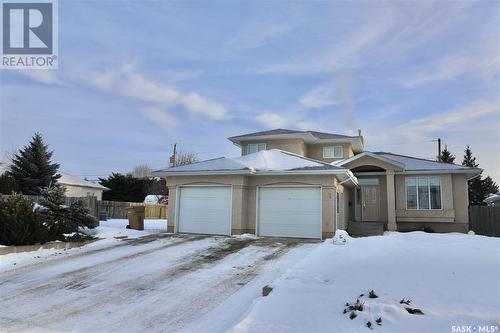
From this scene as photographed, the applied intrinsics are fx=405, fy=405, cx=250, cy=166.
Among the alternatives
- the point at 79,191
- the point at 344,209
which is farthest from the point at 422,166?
the point at 79,191

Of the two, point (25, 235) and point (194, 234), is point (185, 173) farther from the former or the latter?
point (25, 235)

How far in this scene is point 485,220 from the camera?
24.2 meters

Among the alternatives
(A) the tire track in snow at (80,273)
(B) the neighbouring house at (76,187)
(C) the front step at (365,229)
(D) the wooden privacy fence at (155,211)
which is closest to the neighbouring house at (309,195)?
(C) the front step at (365,229)

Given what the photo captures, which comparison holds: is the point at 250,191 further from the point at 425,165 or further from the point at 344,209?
the point at 425,165

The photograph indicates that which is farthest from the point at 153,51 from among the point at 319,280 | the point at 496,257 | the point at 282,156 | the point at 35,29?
the point at 496,257

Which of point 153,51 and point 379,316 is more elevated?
point 153,51

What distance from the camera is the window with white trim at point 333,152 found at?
27.6m

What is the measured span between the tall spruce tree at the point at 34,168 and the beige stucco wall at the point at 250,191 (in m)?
18.7

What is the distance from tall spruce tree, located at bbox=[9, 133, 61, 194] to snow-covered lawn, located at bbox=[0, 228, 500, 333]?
22.2 m

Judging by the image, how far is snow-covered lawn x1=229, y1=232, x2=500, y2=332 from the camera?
571 cm

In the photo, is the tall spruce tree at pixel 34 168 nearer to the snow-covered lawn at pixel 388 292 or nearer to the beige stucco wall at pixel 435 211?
the beige stucco wall at pixel 435 211

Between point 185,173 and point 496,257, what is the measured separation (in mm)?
12821

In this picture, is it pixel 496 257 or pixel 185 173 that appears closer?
pixel 496 257

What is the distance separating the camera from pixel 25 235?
12.7 metres
